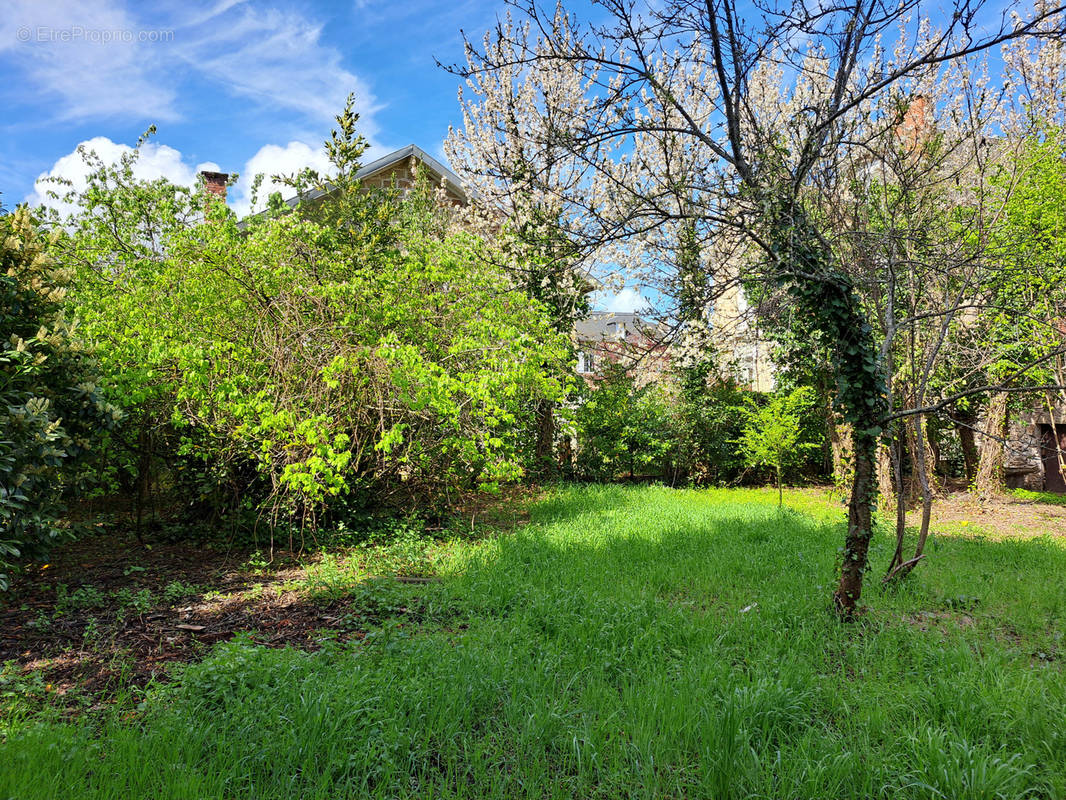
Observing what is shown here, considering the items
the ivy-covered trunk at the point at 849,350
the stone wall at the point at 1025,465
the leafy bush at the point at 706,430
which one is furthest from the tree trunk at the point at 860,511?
the stone wall at the point at 1025,465

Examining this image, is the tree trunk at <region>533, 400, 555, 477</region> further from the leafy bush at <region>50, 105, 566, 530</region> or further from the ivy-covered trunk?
the ivy-covered trunk

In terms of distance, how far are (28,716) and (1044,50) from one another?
1217 centimetres

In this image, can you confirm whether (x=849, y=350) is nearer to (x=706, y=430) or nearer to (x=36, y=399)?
(x=36, y=399)

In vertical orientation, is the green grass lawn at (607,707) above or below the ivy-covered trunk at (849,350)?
below

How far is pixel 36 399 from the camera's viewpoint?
4.34 metres

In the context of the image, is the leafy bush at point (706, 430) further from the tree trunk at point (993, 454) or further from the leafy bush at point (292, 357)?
the leafy bush at point (292, 357)

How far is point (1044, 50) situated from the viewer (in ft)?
26.1

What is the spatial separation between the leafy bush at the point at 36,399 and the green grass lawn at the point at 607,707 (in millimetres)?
1985

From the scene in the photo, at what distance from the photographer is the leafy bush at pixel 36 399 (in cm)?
415

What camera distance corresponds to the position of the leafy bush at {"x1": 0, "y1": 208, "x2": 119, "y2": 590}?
4152 millimetres

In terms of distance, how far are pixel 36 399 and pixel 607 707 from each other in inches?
175

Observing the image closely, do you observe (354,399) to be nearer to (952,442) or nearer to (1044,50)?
(1044,50)

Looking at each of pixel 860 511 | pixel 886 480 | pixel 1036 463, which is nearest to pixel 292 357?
pixel 860 511

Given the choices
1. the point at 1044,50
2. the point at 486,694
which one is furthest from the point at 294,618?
the point at 1044,50
